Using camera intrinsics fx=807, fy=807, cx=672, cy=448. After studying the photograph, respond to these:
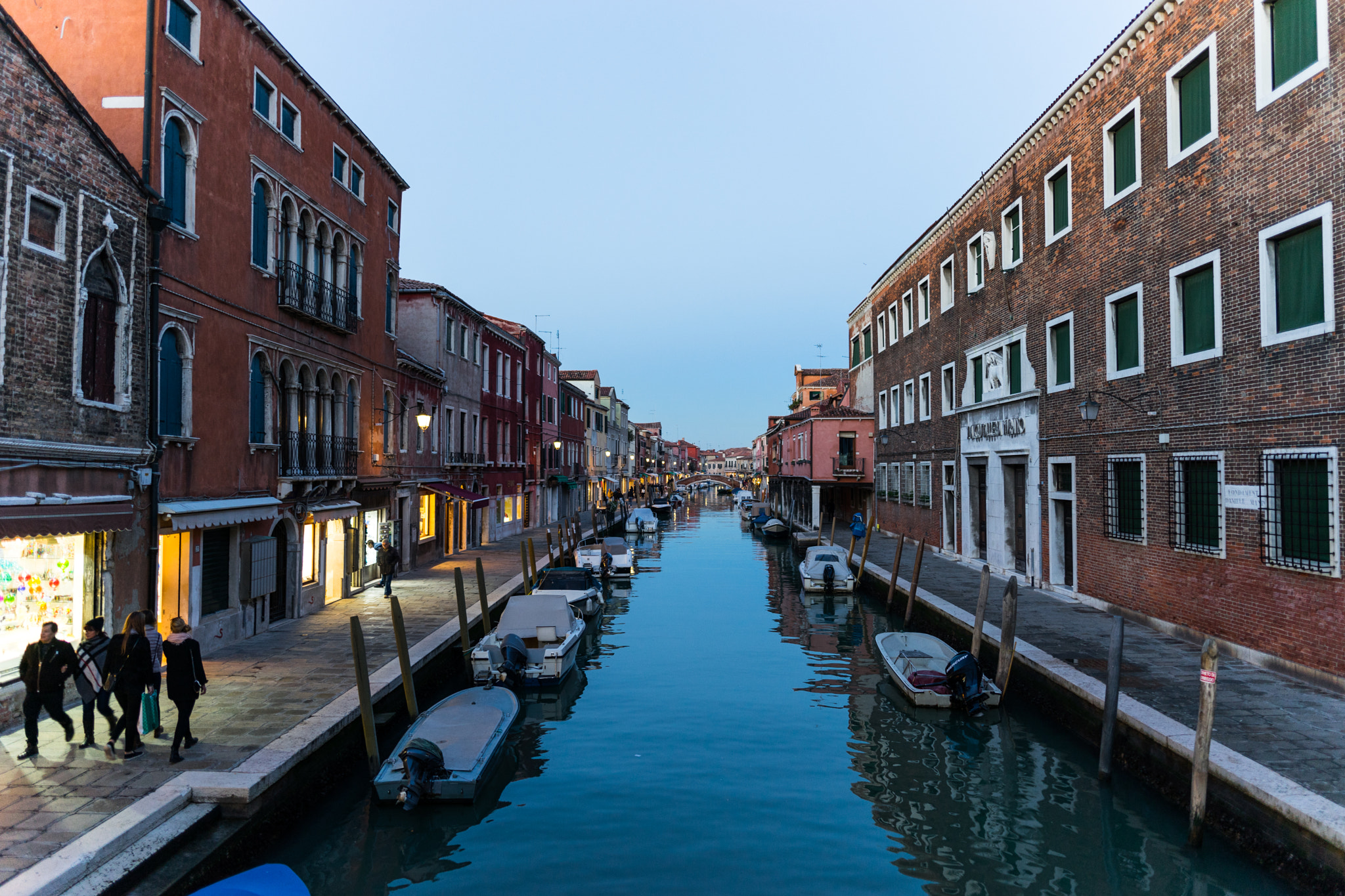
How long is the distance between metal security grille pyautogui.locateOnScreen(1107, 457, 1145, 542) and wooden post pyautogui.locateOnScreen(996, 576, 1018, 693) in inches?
161

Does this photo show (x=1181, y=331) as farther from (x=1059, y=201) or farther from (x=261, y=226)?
(x=261, y=226)

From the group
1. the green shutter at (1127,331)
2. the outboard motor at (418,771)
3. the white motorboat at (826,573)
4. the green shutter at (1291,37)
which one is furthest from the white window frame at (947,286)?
the outboard motor at (418,771)

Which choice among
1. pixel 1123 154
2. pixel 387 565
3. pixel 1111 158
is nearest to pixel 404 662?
pixel 387 565

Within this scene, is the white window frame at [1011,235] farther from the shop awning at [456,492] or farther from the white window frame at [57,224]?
the white window frame at [57,224]

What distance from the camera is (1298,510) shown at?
11.0m

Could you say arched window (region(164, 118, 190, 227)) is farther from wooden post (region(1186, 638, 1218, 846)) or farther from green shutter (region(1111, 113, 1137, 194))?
green shutter (region(1111, 113, 1137, 194))

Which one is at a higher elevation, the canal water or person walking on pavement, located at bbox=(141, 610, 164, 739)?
person walking on pavement, located at bbox=(141, 610, 164, 739)

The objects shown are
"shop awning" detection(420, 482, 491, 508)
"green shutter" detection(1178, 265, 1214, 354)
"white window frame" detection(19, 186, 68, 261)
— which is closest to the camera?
"white window frame" detection(19, 186, 68, 261)

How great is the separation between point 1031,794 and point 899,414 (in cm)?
2440

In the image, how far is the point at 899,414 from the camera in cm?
3275

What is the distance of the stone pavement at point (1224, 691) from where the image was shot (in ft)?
25.7

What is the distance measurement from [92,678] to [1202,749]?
11160mm

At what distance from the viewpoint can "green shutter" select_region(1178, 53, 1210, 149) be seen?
13.0 metres

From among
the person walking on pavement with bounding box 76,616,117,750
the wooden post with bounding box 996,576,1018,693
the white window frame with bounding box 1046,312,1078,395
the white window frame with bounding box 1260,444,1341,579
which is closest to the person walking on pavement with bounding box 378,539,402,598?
the person walking on pavement with bounding box 76,616,117,750
